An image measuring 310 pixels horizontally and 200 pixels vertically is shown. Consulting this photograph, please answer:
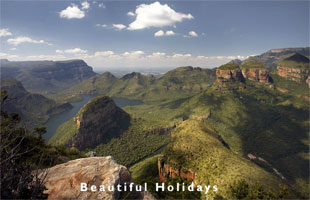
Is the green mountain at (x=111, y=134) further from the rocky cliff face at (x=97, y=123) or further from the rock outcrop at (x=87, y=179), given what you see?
the rock outcrop at (x=87, y=179)

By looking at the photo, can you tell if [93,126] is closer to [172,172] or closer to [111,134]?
[111,134]

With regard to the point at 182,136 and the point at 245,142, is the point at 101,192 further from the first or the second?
the point at 245,142

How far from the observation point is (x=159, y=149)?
163375 mm

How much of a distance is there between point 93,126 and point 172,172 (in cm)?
12289

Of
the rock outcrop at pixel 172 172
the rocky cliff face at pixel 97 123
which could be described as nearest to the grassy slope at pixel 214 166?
the rock outcrop at pixel 172 172

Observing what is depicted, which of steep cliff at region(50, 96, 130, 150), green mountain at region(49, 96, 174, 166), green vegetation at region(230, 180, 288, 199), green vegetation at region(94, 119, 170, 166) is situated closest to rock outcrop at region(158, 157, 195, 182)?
green vegetation at region(230, 180, 288, 199)

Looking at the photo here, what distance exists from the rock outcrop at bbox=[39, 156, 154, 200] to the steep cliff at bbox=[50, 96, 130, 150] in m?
150

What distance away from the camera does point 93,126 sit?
164000 mm

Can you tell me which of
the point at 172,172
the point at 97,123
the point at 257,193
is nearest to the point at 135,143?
the point at 97,123

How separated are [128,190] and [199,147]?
67420mm

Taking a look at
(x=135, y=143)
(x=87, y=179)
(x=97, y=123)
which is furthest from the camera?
(x=97, y=123)

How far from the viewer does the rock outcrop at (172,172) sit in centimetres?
6562

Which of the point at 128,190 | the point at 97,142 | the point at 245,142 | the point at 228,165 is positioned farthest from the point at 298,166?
the point at 97,142

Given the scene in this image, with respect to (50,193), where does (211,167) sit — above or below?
below
